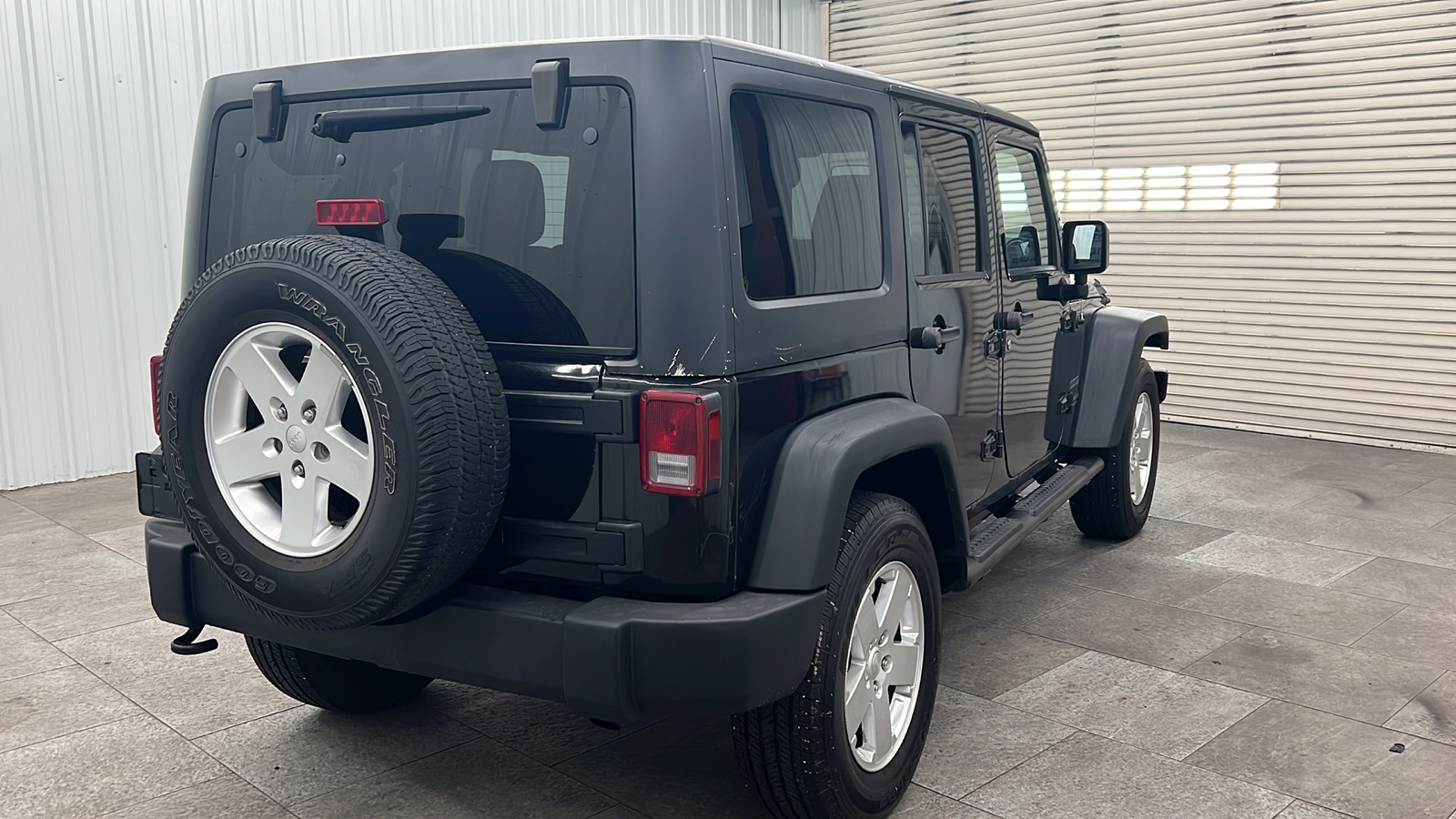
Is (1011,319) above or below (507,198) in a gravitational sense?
below

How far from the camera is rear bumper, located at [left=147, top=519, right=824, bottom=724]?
2.33m

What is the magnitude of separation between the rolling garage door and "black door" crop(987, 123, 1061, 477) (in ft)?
14.7

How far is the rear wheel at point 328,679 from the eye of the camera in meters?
3.31

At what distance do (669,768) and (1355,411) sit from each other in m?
6.90

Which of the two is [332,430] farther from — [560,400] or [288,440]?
[560,400]

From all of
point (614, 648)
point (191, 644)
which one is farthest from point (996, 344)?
point (191, 644)

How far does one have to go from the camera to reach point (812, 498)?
2.52m

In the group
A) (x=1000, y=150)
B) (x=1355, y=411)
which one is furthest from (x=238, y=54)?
(x=1355, y=411)

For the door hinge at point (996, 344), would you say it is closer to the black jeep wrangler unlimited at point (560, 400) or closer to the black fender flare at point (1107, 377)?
the black jeep wrangler unlimited at point (560, 400)

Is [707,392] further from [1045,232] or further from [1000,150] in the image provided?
[1045,232]

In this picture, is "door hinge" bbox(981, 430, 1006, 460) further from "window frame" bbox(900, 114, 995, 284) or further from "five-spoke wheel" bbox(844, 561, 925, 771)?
"five-spoke wheel" bbox(844, 561, 925, 771)

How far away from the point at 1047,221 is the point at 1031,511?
1346mm

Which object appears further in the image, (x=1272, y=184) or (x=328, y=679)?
(x=1272, y=184)

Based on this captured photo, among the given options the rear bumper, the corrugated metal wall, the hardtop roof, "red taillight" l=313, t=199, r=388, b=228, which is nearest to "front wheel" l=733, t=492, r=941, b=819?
the rear bumper
